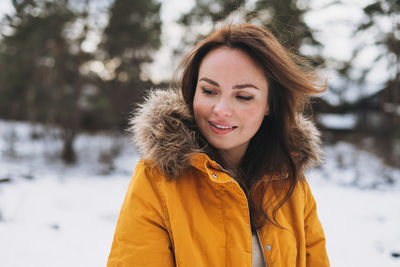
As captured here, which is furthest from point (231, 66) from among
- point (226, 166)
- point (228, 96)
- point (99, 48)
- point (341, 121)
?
point (341, 121)

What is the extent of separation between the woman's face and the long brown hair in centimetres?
7

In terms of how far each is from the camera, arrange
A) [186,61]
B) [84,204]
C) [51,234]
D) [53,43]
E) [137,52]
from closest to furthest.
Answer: [186,61] < [51,234] < [84,204] < [53,43] < [137,52]

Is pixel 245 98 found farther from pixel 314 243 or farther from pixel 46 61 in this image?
pixel 46 61

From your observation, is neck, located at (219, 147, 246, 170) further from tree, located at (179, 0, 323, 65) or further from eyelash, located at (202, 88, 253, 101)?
tree, located at (179, 0, 323, 65)

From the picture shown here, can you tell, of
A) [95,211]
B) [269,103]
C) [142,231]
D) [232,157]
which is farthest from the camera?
[95,211]

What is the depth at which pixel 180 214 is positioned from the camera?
1251 millimetres

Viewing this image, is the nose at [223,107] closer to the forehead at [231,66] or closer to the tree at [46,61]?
the forehead at [231,66]

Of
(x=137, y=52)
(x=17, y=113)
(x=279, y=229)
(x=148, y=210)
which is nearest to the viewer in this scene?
(x=148, y=210)

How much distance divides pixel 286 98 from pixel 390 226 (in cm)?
493

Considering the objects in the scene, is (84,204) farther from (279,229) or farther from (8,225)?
(279,229)

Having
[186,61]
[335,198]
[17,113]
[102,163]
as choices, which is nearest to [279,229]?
[186,61]

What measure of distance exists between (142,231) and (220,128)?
2.17 feet

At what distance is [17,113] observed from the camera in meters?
21.3

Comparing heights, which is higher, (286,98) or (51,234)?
(286,98)
